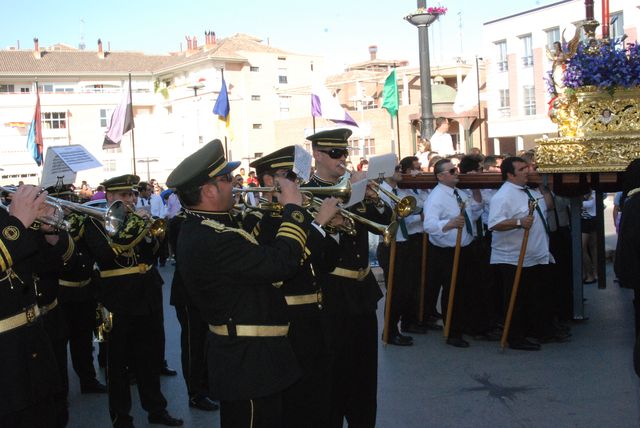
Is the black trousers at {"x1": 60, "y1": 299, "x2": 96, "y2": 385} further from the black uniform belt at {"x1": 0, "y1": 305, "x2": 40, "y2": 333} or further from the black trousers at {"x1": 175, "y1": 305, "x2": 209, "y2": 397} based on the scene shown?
the black uniform belt at {"x1": 0, "y1": 305, "x2": 40, "y2": 333}

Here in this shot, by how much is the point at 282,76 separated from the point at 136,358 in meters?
61.2

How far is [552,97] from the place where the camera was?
7.87m

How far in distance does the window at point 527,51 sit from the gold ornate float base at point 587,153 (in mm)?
37677

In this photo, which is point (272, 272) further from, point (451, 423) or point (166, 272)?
point (166, 272)

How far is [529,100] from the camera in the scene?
44.5m

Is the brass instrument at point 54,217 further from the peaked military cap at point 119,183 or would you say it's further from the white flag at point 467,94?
the white flag at point 467,94

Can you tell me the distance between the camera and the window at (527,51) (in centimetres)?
4322

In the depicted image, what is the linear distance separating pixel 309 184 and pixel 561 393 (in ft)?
9.86

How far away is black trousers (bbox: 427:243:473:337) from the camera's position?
8.62 meters

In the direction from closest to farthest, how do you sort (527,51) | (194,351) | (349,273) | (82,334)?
(349,273)
(194,351)
(82,334)
(527,51)

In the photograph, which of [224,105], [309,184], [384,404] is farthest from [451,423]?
[224,105]

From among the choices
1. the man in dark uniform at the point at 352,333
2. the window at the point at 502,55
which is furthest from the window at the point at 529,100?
the man in dark uniform at the point at 352,333

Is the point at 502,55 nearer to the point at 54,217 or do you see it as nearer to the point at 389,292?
the point at 389,292

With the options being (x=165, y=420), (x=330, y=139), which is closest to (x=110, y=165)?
(x=165, y=420)
